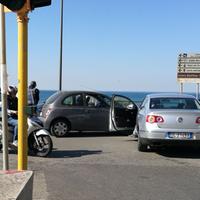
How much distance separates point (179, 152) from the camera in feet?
43.3

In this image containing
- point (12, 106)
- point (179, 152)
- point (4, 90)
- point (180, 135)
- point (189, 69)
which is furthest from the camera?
point (189, 69)

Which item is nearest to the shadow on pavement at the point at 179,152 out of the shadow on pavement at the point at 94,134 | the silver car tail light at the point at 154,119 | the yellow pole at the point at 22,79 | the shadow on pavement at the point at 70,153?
the silver car tail light at the point at 154,119

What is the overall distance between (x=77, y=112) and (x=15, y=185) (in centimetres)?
1205

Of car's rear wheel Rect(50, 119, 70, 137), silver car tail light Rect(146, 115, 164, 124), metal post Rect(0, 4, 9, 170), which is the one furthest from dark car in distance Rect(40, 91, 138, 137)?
metal post Rect(0, 4, 9, 170)

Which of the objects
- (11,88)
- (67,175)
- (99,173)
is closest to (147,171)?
(99,173)

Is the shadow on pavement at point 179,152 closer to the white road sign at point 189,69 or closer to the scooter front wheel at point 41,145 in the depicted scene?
the scooter front wheel at point 41,145

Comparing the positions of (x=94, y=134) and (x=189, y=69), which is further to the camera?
(x=189, y=69)

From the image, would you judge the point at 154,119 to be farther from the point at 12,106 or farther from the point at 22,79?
the point at 22,79

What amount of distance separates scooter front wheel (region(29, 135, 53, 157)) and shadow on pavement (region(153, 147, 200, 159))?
2.75m

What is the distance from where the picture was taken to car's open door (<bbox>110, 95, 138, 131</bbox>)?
51.2 feet

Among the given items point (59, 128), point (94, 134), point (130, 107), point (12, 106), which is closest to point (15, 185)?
point (12, 106)

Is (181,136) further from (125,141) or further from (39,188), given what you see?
(39,188)

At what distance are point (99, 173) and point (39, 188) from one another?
1737 mm

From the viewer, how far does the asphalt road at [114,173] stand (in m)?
7.93
